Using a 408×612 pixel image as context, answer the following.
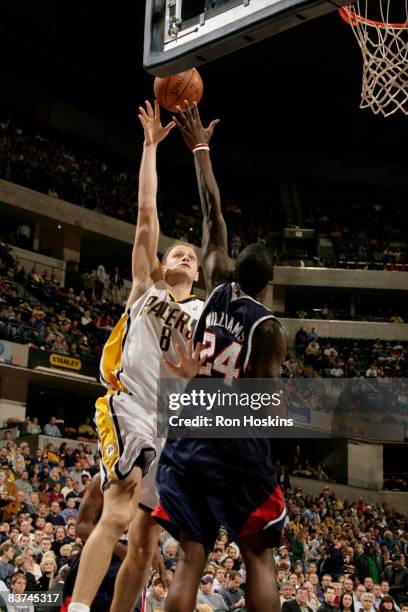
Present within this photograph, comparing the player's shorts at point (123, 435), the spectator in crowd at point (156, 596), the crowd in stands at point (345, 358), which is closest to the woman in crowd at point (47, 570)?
the spectator in crowd at point (156, 596)

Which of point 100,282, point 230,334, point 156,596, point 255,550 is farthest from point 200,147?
point 100,282

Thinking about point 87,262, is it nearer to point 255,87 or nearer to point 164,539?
point 255,87

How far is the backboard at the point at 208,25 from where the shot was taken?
12.8ft

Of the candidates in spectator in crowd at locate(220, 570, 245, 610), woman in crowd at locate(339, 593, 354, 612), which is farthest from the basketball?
woman in crowd at locate(339, 593, 354, 612)

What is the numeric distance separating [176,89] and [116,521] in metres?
2.62

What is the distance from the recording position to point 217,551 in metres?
10.1

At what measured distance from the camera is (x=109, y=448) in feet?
13.1

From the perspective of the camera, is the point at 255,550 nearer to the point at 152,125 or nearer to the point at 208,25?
the point at 152,125

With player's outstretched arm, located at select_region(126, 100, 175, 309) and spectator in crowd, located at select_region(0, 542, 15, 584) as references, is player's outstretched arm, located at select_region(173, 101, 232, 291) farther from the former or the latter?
spectator in crowd, located at select_region(0, 542, 15, 584)

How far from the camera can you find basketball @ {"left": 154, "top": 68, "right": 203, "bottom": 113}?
4.90 meters

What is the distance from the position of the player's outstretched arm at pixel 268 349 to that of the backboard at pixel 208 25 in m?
1.58

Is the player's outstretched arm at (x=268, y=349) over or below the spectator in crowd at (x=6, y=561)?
over

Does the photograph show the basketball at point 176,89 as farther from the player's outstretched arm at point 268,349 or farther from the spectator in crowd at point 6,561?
the spectator in crowd at point 6,561

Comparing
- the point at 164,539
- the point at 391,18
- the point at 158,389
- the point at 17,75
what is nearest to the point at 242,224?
the point at 17,75
